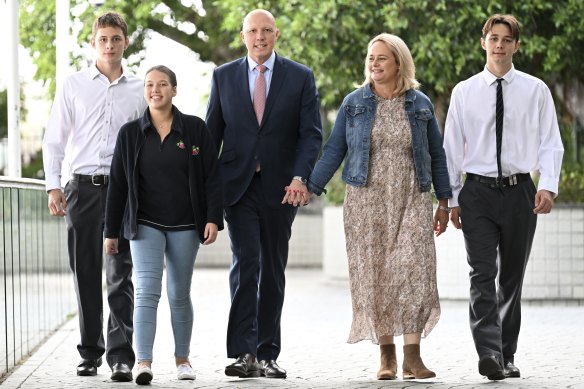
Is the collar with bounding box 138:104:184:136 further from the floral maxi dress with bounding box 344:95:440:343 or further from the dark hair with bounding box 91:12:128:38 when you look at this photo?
the floral maxi dress with bounding box 344:95:440:343

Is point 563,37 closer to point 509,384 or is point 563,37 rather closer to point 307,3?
point 307,3

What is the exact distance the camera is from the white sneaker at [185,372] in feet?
29.3

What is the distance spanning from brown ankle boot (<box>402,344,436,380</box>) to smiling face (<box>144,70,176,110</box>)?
196 centimetres

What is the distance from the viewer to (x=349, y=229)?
8891 millimetres

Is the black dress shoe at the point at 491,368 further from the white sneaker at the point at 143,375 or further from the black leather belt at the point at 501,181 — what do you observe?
the white sneaker at the point at 143,375

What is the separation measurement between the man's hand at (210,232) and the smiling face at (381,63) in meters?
1.26

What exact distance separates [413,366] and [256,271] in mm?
1118

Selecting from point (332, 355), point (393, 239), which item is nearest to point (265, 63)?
point (393, 239)

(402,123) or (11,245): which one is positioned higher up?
(402,123)

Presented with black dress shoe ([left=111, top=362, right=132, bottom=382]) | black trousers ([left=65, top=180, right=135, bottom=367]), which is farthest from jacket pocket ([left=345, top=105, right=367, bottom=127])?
black dress shoe ([left=111, top=362, right=132, bottom=382])

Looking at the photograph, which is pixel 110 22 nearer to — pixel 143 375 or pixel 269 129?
pixel 269 129

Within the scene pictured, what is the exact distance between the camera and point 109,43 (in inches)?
360

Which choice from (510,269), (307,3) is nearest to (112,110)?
(510,269)

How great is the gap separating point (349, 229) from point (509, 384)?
4.17 feet
